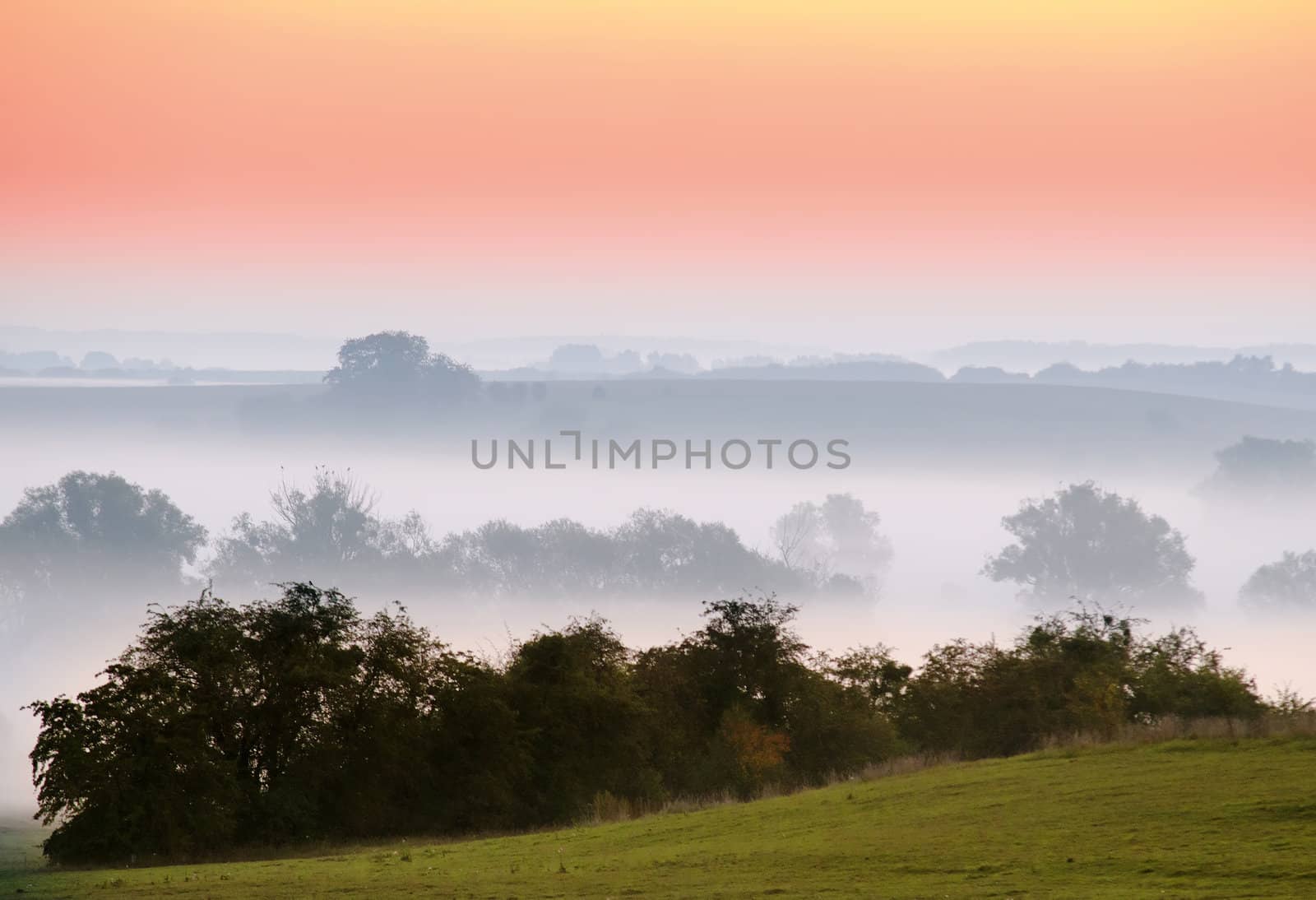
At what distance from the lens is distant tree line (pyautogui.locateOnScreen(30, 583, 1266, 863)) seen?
4169 cm

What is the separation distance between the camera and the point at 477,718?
48.9 m

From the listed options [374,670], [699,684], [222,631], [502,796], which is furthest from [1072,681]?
[222,631]

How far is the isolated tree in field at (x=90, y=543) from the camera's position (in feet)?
543

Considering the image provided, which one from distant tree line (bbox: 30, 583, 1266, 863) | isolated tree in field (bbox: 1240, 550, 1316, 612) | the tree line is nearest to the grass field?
distant tree line (bbox: 30, 583, 1266, 863)

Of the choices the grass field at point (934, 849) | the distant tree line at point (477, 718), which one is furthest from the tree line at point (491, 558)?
the grass field at point (934, 849)

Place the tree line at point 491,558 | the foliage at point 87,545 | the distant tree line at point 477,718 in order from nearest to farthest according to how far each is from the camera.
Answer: the distant tree line at point 477,718 < the foliage at point 87,545 < the tree line at point 491,558

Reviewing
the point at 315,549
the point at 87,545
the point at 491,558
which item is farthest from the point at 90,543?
the point at 491,558

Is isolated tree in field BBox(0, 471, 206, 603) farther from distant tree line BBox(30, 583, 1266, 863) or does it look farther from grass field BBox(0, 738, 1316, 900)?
grass field BBox(0, 738, 1316, 900)

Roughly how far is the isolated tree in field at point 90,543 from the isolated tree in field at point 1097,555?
105714mm

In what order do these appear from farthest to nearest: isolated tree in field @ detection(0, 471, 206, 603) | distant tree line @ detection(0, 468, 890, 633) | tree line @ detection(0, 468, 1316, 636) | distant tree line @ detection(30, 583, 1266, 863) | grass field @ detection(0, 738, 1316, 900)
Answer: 1. tree line @ detection(0, 468, 1316, 636)
2. distant tree line @ detection(0, 468, 890, 633)
3. isolated tree in field @ detection(0, 471, 206, 603)
4. distant tree line @ detection(30, 583, 1266, 863)
5. grass field @ detection(0, 738, 1316, 900)

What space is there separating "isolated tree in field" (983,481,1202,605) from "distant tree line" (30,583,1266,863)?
113m

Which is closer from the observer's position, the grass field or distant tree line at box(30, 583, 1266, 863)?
the grass field

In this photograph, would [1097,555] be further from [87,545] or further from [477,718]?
A: [477,718]

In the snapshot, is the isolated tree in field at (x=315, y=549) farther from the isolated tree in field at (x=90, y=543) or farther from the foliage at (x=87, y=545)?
the foliage at (x=87, y=545)
